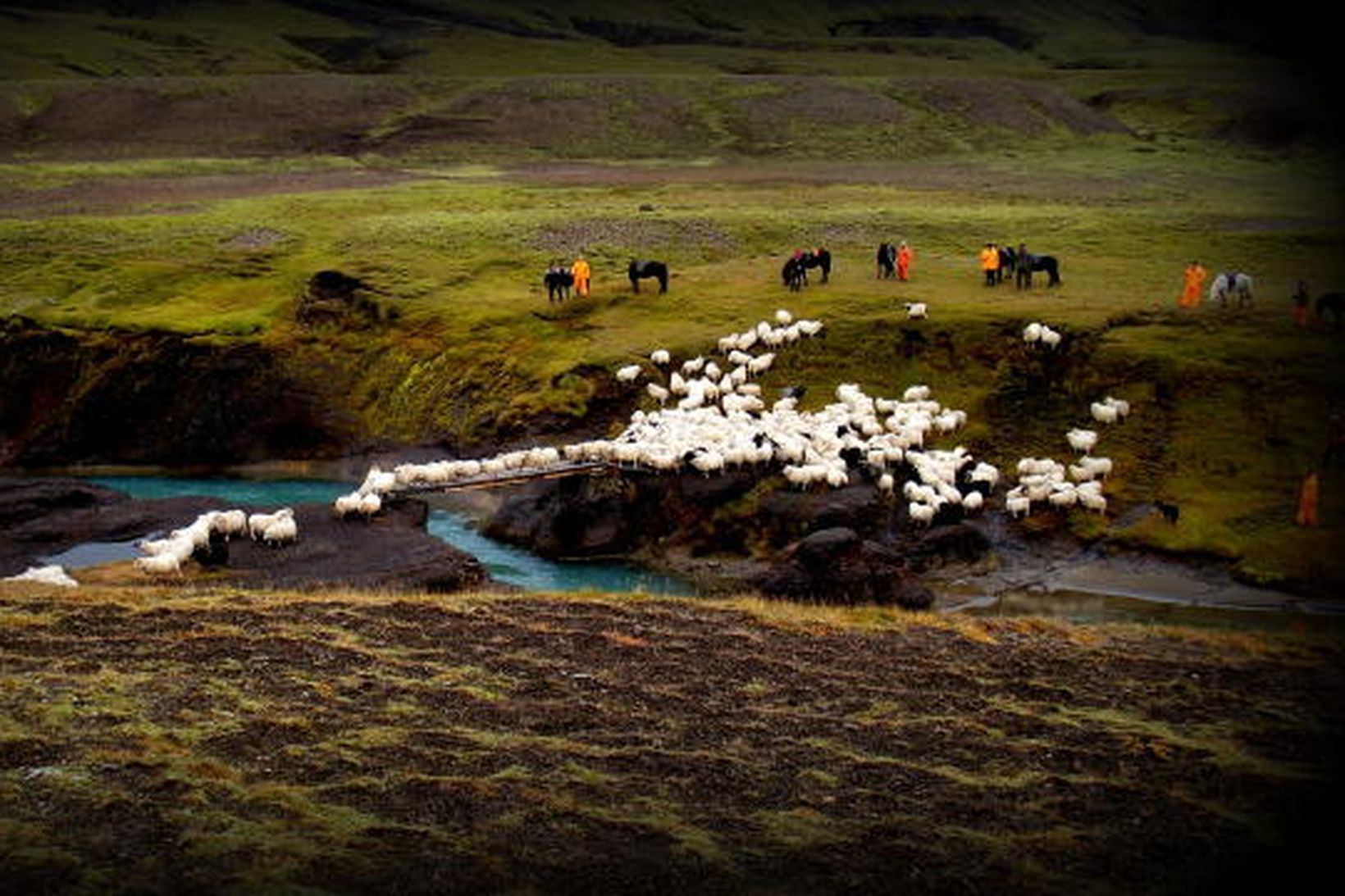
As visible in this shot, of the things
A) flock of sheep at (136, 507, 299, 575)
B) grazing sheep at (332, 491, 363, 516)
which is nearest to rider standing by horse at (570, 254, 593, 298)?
grazing sheep at (332, 491, 363, 516)

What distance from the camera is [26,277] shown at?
68938 mm

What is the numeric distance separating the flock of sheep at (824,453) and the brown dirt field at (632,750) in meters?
11.4

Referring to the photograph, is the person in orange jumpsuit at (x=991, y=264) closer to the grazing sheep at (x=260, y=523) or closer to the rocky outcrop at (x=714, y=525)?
the rocky outcrop at (x=714, y=525)

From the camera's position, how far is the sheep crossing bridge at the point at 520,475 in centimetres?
4431

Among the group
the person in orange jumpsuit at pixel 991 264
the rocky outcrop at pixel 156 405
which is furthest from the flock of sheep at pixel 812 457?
the rocky outcrop at pixel 156 405

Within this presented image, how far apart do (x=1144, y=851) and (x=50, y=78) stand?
5918 inches

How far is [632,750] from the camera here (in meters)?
21.6

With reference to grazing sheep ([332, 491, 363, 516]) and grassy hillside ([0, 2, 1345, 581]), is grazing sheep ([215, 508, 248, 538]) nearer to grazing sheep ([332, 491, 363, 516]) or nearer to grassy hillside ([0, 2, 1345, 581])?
grazing sheep ([332, 491, 363, 516])

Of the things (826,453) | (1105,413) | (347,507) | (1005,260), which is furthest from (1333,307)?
(347,507)

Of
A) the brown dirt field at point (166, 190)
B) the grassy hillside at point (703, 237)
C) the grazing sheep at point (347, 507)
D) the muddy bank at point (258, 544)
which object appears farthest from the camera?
the brown dirt field at point (166, 190)

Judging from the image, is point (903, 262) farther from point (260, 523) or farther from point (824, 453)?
point (260, 523)

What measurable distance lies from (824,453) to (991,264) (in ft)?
56.5

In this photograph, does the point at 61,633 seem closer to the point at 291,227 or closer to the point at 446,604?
the point at 446,604

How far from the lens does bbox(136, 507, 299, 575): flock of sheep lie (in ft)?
119
